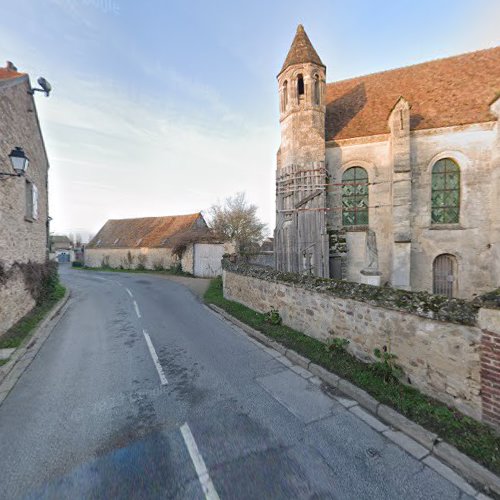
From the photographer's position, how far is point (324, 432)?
3682 millimetres

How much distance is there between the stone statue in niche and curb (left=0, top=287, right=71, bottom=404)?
25.9 ft

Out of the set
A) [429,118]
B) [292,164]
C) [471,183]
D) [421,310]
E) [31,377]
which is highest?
[429,118]

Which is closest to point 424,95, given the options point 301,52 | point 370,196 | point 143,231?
point 370,196

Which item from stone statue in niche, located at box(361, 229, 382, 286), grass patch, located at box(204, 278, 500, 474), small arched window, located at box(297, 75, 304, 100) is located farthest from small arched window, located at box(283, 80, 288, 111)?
grass patch, located at box(204, 278, 500, 474)

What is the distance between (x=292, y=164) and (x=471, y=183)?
7.90m

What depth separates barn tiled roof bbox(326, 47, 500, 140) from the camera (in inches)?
480

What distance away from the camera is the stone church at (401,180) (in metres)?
11.6

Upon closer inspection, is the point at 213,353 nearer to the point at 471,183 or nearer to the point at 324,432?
the point at 324,432

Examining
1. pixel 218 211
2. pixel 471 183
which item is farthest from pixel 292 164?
pixel 218 211

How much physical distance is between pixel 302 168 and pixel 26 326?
12105 millimetres

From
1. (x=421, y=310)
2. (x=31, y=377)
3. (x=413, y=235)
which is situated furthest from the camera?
(x=413, y=235)

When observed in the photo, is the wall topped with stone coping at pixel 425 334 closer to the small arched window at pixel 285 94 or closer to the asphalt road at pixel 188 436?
the asphalt road at pixel 188 436

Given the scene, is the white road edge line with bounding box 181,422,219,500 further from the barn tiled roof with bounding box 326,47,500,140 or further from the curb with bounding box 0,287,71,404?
the barn tiled roof with bounding box 326,47,500,140

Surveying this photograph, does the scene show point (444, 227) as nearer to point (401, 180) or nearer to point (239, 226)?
point (401, 180)
